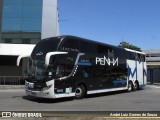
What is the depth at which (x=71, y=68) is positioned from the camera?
53.7 ft

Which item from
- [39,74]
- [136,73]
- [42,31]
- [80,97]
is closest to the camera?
[39,74]

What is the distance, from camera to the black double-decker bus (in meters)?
15.4

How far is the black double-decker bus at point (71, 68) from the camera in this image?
15359 millimetres

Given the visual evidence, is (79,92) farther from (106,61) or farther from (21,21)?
(21,21)

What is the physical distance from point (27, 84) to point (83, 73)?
11.0 ft

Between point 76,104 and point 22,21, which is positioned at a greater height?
point 22,21

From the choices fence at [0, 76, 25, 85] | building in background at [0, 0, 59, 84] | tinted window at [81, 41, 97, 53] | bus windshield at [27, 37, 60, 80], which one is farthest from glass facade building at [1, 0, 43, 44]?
bus windshield at [27, 37, 60, 80]

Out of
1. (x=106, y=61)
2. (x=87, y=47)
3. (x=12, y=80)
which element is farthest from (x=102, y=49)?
(x=12, y=80)

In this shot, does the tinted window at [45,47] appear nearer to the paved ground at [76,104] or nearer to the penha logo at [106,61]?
the paved ground at [76,104]

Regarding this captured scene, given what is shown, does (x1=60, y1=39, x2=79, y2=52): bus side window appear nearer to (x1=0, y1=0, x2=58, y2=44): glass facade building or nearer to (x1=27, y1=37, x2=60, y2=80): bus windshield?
(x1=27, y1=37, x2=60, y2=80): bus windshield

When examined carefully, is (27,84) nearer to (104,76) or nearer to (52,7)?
(104,76)

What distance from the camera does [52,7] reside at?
136 ft

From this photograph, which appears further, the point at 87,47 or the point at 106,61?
the point at 106,61

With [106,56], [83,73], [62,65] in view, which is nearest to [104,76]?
[106,56]
